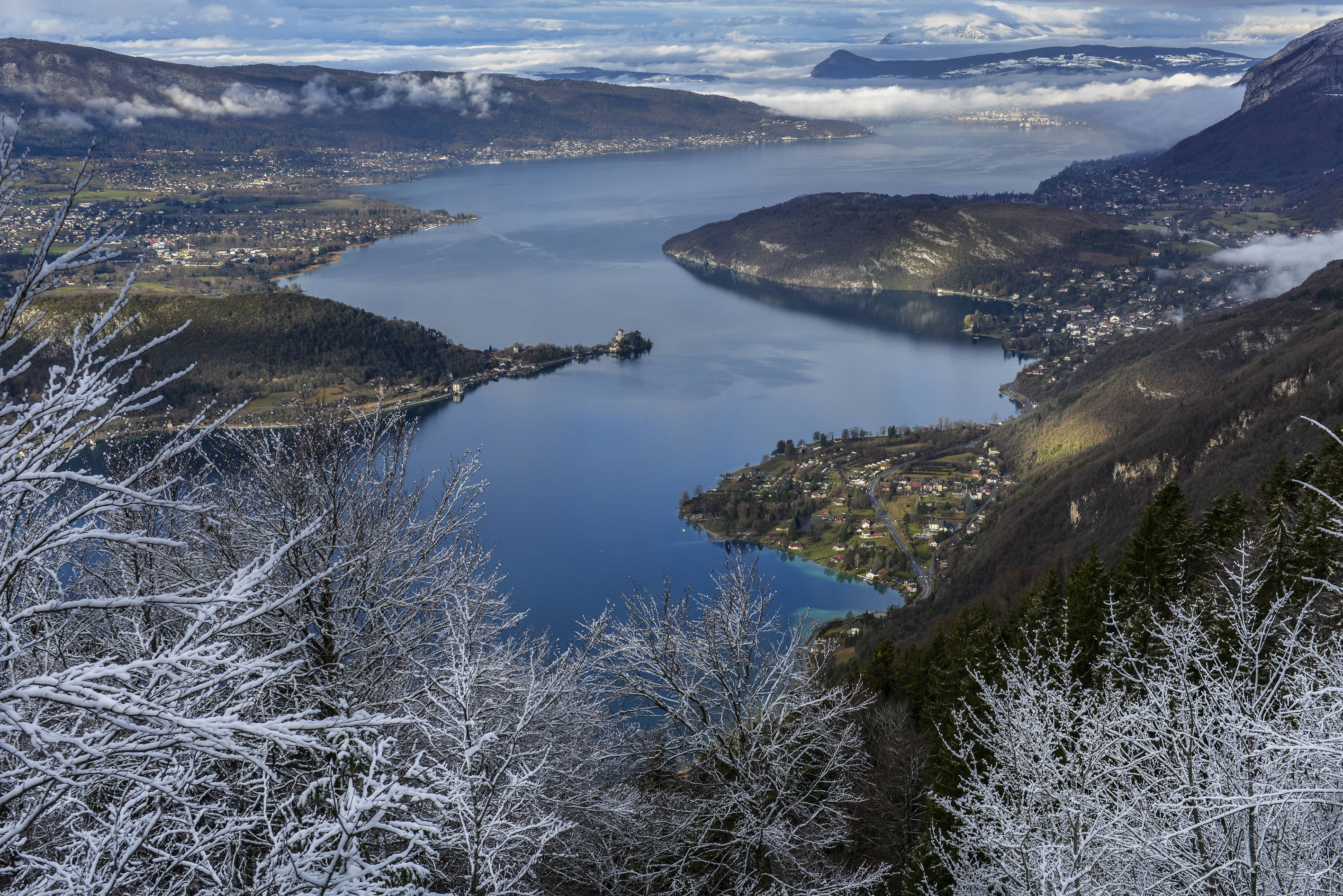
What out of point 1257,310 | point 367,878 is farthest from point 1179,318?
point 367,878

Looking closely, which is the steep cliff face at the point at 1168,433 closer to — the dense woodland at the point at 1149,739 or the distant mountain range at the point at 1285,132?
the dense woodland at the point at 1149,739

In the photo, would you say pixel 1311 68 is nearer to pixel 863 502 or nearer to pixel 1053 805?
pixel 863 502

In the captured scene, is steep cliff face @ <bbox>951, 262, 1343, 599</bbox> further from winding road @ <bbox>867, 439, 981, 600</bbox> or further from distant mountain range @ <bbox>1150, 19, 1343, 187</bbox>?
distant mountain range @ <bbox>1150, 19, 1343, 187</bbox>

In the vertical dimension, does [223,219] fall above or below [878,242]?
below

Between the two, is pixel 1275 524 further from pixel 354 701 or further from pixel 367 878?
pixel 367 878

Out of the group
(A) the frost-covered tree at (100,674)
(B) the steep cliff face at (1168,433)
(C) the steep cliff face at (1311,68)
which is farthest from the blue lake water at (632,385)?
(C) the steep cliff face at (1311,68)

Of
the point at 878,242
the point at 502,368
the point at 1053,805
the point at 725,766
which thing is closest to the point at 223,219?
the point at 502,368
